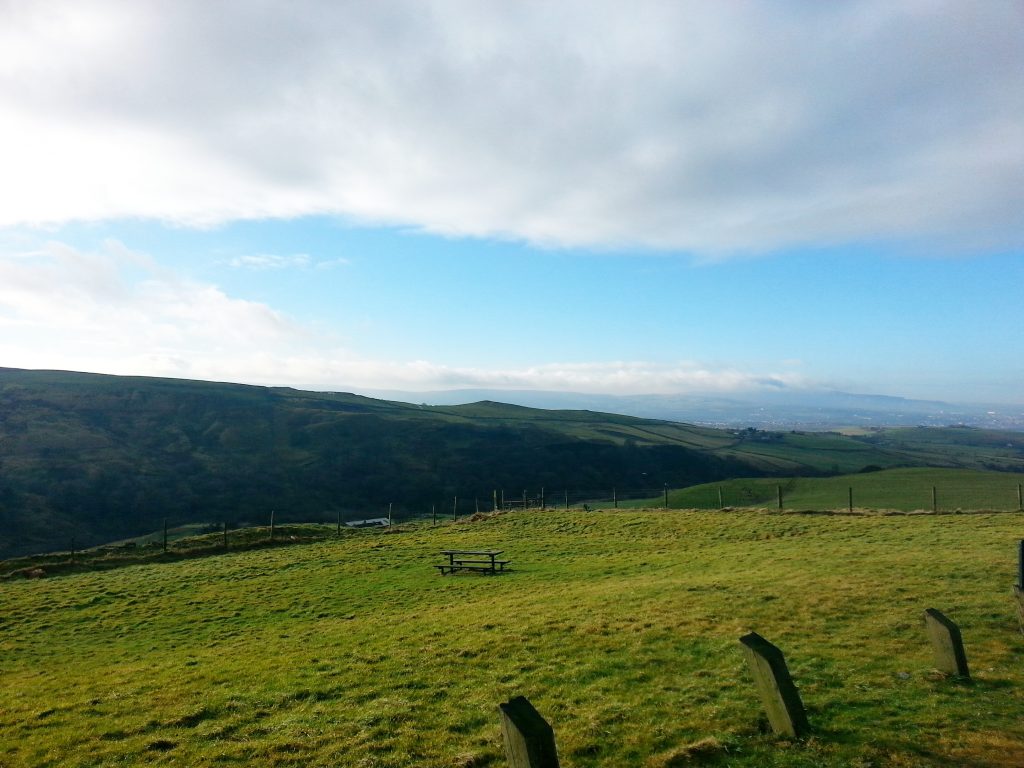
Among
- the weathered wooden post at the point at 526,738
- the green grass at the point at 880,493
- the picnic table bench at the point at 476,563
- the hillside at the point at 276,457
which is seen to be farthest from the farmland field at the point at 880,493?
the hillside at the point at 276,457

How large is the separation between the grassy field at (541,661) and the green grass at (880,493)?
14.8 m

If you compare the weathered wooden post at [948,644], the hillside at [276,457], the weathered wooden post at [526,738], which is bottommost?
the hillside at [276,457]

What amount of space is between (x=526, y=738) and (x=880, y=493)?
168 feet

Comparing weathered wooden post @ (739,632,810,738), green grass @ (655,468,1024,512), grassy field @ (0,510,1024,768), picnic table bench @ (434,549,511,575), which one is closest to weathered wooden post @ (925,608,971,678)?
grassy field @ (0,510,1024,768)

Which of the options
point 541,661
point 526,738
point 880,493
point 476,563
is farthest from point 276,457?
point 526,738

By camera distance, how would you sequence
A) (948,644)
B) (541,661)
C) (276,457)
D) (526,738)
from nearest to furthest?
(526,738), (948,644), (541,661), (276,457)

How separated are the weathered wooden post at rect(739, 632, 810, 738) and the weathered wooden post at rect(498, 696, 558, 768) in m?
3.26

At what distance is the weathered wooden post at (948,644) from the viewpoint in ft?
29.8

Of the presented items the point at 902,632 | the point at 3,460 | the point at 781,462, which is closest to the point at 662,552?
the point at 902,632

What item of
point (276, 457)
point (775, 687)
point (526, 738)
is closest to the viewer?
point (526, 738)

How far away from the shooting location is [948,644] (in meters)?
9.20

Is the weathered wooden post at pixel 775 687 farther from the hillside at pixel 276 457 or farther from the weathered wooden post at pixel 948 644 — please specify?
the hillside at pixel 276 457

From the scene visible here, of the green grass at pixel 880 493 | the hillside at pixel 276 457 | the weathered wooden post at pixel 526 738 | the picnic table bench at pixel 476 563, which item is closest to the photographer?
the weathered wooden post at pixel 526 738

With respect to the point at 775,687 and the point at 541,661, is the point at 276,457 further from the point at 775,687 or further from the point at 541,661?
the point at 775,687
